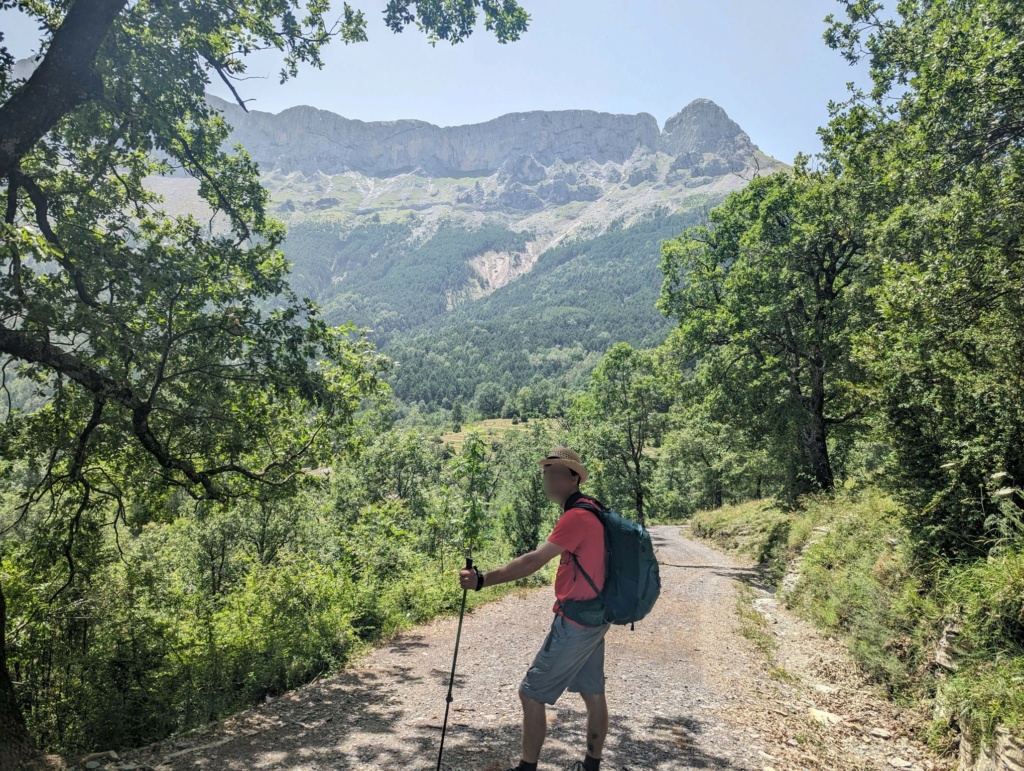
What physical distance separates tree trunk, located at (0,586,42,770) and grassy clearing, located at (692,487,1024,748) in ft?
26.7

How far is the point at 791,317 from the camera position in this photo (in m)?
17.2

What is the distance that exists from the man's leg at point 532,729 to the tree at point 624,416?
24153 millimetres

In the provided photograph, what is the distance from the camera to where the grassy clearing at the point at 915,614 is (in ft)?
15.4

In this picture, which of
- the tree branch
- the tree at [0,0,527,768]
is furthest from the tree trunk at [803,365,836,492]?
the tree branch

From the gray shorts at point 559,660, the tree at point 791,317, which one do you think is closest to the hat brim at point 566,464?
the gray shorts at point 559,660

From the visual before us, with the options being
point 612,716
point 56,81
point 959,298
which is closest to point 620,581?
point 612,716

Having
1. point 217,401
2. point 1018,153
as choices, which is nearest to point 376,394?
point 217,401

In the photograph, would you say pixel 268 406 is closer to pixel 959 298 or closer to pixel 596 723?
pixel 596 723

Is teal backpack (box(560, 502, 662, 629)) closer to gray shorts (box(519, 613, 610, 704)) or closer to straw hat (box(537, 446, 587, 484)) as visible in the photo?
gray shorts (box(519, 613, 610, 704))

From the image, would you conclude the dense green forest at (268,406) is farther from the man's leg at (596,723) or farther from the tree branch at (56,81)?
the man's leg at (596,723)

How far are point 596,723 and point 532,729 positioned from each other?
0.54m

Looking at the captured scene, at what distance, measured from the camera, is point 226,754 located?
5.11 m

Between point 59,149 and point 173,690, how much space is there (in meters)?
7.98

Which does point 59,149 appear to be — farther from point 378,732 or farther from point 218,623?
point 378,732
